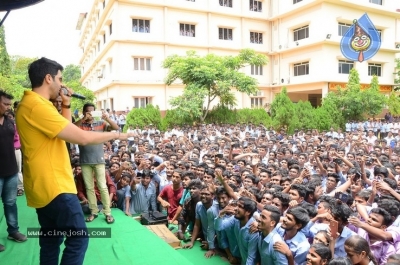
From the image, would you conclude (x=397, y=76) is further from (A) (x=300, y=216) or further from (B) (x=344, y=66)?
(A) (x=300, y=216)

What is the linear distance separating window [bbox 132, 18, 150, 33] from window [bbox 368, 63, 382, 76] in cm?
1506

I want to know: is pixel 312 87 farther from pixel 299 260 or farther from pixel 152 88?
pixel 299 260

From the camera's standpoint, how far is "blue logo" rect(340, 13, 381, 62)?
56.5 feet

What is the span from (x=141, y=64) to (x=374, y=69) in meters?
15.8

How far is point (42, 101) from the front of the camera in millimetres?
1913

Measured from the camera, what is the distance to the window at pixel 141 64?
20.2 m

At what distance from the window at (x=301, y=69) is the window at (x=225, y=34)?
198 inches

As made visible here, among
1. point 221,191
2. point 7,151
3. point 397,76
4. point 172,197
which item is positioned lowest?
point 172,197

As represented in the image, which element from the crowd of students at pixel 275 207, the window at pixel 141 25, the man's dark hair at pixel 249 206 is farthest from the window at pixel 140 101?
the man's dark hair at pixel 249 206

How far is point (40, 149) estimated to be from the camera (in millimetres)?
1901

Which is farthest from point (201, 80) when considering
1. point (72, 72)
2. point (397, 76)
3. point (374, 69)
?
point (72, 72)

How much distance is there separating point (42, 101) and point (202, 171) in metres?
4.07

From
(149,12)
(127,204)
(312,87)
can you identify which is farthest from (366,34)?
(127,204)

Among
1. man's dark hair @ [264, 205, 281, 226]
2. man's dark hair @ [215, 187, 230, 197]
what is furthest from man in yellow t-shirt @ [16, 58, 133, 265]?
man's dark hair @ [215, 187, 230, 197]
